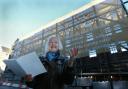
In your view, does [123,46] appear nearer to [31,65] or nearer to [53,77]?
[53,77]

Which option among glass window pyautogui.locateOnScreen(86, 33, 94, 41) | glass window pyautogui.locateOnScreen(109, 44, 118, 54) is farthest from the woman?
glass window pyautogui.locateOnScreen(86, 33, 94, 41)

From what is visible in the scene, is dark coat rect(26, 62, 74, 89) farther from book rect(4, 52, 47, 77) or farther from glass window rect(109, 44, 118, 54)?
glass window rect(109, 44, 118, 54)

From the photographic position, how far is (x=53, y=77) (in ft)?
9.68

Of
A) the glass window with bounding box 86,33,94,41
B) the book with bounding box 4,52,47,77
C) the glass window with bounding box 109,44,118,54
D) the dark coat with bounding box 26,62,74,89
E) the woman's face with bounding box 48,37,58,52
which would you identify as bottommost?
the dark coat with bounding box 26,62,74,89

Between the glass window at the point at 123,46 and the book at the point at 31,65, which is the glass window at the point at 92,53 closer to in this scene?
the glass window at the point at 123,46

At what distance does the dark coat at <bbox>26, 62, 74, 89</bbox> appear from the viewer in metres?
2.91

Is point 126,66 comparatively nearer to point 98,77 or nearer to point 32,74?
point 98,77

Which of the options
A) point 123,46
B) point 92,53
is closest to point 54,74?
point 123,46

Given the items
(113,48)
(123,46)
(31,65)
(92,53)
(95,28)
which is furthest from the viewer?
(95,28)

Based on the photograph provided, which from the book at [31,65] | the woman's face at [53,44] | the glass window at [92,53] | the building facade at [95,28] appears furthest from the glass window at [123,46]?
the book at [31,65]

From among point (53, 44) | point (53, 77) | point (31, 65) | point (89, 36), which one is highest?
point (89, 36)

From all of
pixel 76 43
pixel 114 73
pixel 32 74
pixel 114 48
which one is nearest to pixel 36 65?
pixel 32 74

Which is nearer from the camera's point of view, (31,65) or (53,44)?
(31,65)

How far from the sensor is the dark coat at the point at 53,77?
2.91 m
